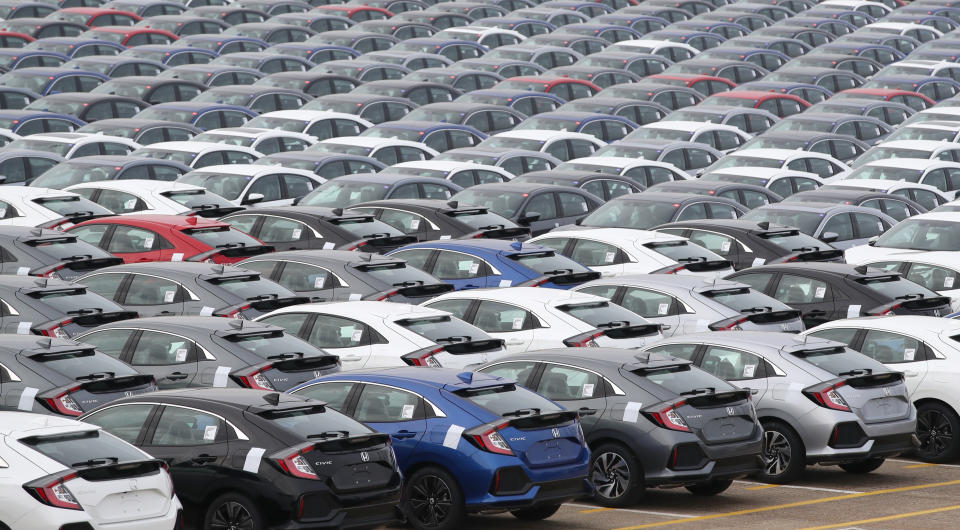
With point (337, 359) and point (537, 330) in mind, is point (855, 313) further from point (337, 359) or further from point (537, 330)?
point (337, 359)

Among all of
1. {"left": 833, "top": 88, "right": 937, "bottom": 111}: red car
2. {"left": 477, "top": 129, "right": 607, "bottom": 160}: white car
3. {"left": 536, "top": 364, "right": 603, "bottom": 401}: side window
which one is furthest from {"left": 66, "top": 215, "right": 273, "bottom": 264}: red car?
{"left": 833, "top": 88, "right": 937, "bottom": 111}: red car

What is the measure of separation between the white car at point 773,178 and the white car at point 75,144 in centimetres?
1029

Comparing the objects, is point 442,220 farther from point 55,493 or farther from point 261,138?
point 55,493

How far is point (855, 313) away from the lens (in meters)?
20.6

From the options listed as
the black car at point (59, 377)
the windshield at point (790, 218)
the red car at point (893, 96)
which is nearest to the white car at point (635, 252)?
the windshield at point (790, 218)

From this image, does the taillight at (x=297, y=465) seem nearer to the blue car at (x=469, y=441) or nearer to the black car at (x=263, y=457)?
the black car at (x=263, y=457)

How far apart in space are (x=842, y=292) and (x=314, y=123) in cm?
1494

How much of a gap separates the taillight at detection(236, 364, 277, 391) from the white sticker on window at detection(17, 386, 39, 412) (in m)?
2.00

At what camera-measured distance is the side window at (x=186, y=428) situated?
12.8 m

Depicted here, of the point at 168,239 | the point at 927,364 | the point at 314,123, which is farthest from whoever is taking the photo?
the point at 314,123

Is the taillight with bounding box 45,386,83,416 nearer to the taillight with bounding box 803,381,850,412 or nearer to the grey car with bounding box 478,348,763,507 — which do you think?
the grey car with bounding box 478,348,763,507

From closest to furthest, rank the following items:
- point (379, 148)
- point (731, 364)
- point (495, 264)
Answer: point (731, 364) < point (495, 264) < point (379, 148)

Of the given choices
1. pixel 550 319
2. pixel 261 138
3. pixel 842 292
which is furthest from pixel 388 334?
pixel 261 138

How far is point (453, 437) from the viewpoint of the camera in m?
13.6
